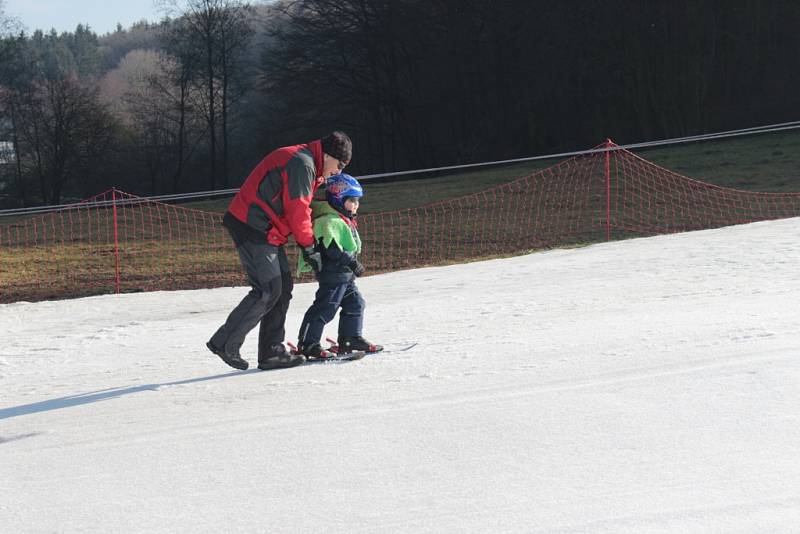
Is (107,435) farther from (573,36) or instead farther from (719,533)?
(573,36)

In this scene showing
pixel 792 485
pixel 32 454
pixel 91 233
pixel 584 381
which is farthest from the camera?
pixel 91 233

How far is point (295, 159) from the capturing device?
6.43m

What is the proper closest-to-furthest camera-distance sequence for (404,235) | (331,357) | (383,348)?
(331,357), (383,348), (404,235)

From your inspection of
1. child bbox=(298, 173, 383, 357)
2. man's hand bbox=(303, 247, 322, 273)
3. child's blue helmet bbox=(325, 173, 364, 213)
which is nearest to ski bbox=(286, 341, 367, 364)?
child bbox=(298, 173, 383, 357)

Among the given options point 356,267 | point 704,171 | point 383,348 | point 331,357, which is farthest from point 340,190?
point 704,171

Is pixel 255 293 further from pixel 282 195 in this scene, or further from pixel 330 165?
pixel 330 165

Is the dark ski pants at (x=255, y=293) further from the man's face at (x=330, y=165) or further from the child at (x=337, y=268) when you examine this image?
the man's face at (x=330, y=165)

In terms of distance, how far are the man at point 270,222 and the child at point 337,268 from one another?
0.60ft

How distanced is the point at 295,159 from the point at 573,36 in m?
31.7

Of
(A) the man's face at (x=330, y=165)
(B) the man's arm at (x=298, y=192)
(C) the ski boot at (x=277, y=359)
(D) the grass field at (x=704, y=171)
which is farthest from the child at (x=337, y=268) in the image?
(D) the grass field at (x=704, y=171)

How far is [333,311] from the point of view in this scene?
23.3ft

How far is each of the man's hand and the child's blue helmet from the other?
39 cm

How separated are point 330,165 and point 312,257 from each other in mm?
644

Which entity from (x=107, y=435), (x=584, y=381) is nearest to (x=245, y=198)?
(x=107, y=435)
